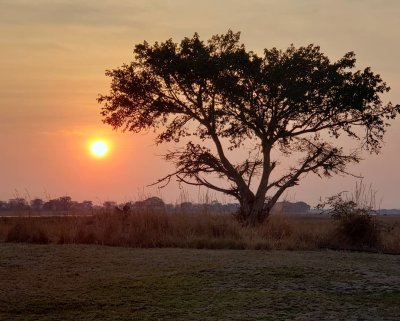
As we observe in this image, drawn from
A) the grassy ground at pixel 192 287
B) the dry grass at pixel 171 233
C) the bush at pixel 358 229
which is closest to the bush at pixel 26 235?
the dry grass at pixel 171 233

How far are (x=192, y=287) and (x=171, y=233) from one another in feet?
25.2

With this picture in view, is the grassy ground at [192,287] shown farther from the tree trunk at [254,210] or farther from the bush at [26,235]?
the tree trunk at [254,210]

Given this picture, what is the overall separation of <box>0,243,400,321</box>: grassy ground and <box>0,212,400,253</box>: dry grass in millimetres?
2755

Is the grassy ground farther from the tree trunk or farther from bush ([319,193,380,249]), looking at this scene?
the tree trunk

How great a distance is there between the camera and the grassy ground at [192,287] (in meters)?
7.34

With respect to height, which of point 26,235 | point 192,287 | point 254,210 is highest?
point 254,210

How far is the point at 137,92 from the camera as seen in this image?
25.0 m

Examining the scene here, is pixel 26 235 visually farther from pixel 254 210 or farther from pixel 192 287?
pixel 254 210

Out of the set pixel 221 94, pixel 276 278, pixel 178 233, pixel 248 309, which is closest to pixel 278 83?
pixel 221 94

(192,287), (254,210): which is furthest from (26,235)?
(254,210)

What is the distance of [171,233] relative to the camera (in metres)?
16.4

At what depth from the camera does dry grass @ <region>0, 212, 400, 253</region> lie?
15.4m

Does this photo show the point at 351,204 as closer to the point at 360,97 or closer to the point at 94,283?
the point at 360,97

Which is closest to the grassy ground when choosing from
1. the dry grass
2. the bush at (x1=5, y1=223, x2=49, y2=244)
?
the dry grass
